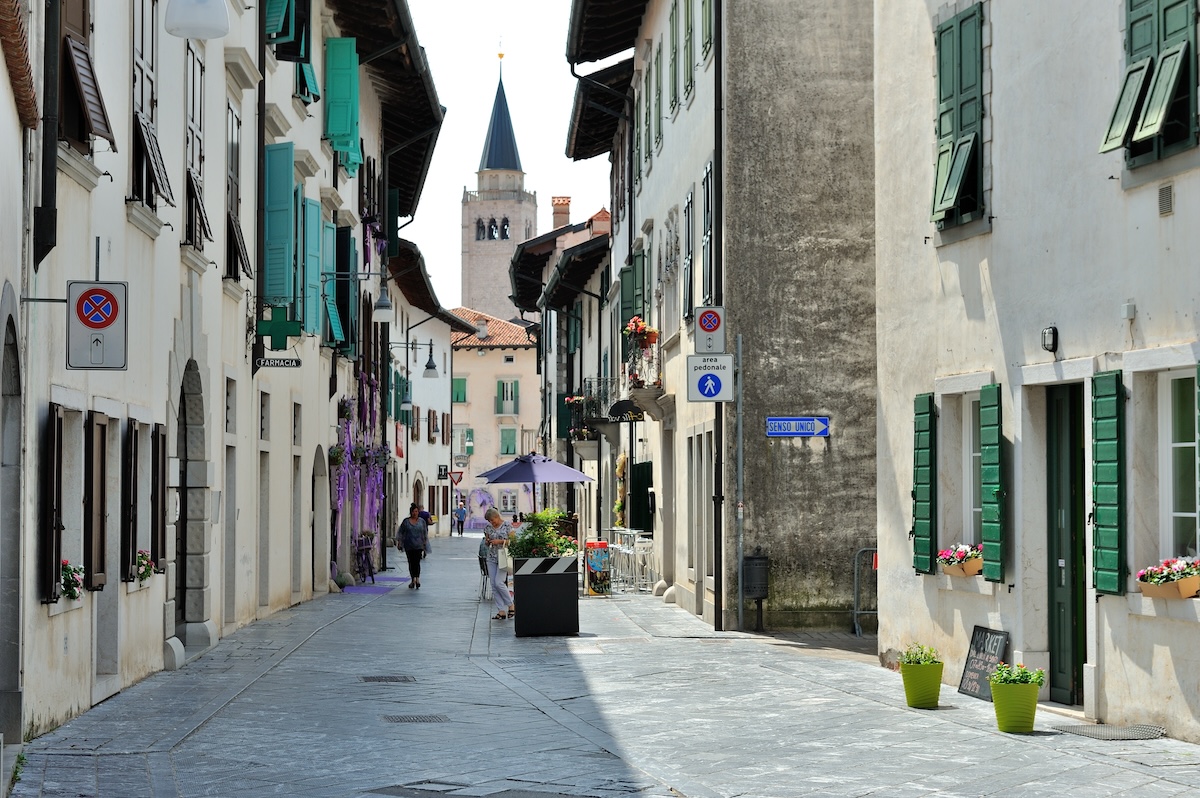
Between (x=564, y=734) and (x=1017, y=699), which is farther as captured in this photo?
(x=564, y=734)

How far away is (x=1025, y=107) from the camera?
12.4 m

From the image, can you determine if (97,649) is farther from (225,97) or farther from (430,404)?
(430,404)

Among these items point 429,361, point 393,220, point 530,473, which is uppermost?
point 393,220

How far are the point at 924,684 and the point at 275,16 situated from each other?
1390 cm

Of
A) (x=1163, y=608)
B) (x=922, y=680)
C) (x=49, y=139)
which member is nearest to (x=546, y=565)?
(x=922, y=680)

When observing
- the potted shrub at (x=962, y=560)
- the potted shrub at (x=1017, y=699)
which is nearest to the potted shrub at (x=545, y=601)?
the potted shrub at (x=962, y=560)

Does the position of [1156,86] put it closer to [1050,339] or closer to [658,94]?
[1050,339]

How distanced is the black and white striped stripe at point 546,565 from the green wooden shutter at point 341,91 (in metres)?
10.4

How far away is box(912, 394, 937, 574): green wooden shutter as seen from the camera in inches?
559

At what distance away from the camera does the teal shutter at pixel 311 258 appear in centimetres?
2412

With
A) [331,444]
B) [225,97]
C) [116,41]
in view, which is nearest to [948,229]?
[116,41]

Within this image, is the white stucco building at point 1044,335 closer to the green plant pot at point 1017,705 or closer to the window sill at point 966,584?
the window sill at point 966,584

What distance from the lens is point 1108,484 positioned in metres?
11.1

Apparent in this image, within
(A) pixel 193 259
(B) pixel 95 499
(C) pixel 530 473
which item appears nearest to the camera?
(B) pixel 95 499
